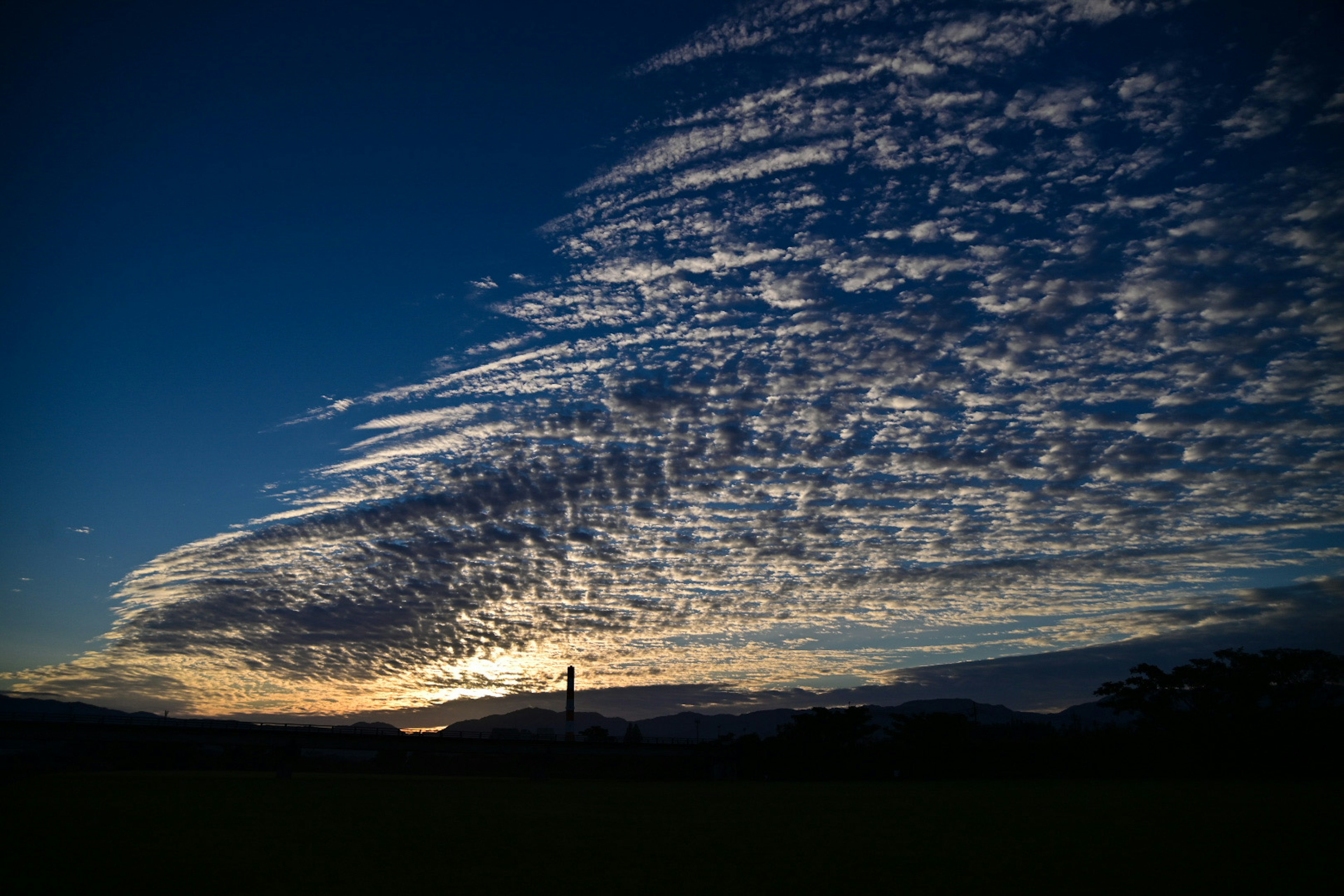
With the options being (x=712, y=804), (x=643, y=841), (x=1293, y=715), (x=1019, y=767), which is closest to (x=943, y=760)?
(x=1019, y=767)

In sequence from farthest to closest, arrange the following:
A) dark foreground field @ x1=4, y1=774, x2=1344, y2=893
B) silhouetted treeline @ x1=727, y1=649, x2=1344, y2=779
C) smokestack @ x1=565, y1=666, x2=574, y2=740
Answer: smokestack @ x1=565, y1=666, x2=574, y2=740 → silhouetted treeline @ x1=727, y1=649, x2=1344, y2=779 → dark foreground field @ x1=4, y1=774, x2=1344, y2=893

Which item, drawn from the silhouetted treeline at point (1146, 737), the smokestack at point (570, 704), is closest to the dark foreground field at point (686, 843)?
the silhouetted treeline at point (1146, 737)

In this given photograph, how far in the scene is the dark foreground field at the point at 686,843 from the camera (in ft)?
62.5

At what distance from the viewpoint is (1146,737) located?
90062 millimetres

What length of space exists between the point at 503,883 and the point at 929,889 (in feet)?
32.6

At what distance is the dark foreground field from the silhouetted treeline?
2986 cm

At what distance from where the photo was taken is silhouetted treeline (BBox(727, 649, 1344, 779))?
80.4 meters

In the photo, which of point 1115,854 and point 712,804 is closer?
point 1115,854

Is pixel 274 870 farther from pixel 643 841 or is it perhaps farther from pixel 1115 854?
pixel 1115 854

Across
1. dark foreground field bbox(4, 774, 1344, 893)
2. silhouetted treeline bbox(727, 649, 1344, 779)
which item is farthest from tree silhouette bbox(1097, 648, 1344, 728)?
dark foreground field bbox(4, 774, 1344, 893)

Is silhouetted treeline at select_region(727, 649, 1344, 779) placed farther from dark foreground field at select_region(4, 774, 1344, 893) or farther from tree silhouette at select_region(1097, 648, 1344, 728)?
dark foreground field at select_region(4, 774, 1344, 893)

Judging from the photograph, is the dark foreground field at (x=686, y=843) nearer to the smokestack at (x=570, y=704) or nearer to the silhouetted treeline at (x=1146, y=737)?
the silhouetted treeline at (x=1146, y=737)

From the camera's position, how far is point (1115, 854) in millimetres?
22578

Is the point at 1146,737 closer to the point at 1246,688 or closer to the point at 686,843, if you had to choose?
the point at 1246,688
